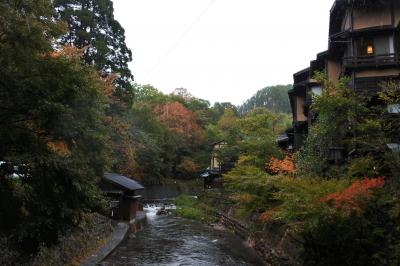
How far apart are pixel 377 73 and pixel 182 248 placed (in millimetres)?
17089

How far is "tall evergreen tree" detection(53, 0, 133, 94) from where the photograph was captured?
3481 centimetres

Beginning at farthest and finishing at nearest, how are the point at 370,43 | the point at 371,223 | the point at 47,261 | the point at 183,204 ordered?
the point at 183,204 → the point at 370,43 → the point at 47,261 → the point at 371,223

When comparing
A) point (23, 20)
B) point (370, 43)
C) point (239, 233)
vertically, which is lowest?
point (239, 233)

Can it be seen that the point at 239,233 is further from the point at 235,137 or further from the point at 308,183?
the point at 235,137

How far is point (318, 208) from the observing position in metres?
13.6

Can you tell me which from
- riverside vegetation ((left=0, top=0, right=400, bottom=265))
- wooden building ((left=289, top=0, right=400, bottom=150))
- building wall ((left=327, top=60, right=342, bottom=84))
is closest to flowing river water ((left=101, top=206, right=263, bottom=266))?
riverside vegetation ((left=0, top=0, right=400, bottom=265))

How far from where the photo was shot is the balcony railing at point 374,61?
25125 millimetres

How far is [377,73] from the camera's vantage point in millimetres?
Result: 25594

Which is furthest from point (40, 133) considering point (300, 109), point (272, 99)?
point (272, 99)

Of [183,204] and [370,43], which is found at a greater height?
[370,43]

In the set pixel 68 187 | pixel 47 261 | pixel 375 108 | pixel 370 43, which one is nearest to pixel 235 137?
pixel 370 43

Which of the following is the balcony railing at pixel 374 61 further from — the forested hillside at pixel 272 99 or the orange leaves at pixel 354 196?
the forested hillside at pixel 272 99

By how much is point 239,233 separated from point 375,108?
1659 centimetres

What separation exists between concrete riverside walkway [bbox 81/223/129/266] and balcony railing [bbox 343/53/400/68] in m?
18.6
